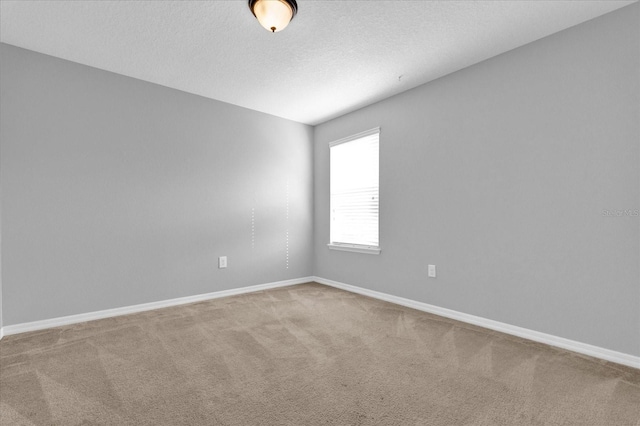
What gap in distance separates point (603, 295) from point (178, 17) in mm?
3761

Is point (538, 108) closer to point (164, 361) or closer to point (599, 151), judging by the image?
point (599, 151)

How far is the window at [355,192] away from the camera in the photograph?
3986 mm

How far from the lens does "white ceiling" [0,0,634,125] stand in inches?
86.9

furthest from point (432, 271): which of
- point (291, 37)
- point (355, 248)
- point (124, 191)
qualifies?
point (124, 191)

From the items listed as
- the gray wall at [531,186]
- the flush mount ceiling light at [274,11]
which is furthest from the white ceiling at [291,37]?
the gray wall at [531,186]

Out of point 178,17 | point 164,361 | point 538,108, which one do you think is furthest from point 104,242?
point 538,108

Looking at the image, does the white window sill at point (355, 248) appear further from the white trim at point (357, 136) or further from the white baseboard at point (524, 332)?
the white trim at point (357, 136)

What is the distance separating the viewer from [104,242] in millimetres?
3119

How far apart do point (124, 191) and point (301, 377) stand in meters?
2.70

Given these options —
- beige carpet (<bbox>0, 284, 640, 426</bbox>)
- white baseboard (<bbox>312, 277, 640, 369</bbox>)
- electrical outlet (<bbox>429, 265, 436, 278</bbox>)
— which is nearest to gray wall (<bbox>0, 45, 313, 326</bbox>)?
beige carpet (<bbox>0, 284, 640, 426</bbox>)

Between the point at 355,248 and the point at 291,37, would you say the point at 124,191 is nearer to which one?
the point at 291,37

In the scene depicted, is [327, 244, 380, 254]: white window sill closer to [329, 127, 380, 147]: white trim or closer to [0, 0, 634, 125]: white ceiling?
[329, 127, 380, 147]: white trim

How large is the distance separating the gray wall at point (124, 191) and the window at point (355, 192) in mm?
768

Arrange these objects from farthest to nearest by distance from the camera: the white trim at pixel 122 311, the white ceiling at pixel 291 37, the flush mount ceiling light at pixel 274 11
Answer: the white trim at pixel 122 311 < the white ceiling at pixel 291 37 < the flush mount ceiling light at pixel 274 11
